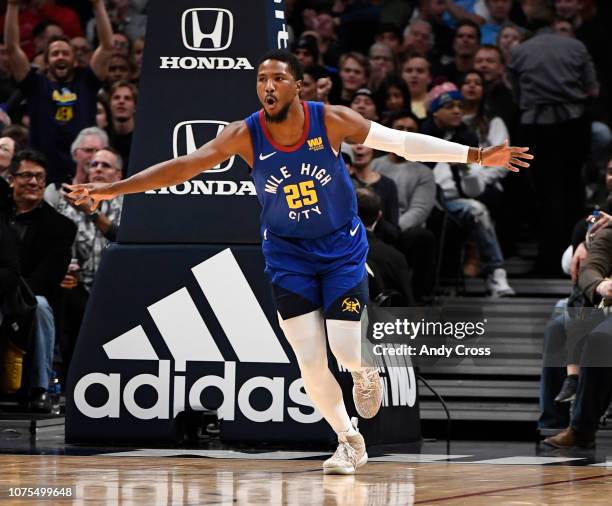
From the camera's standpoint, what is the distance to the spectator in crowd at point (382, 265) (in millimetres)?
9602

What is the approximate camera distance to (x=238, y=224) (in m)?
8.89

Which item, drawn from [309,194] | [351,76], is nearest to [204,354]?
[309,194]

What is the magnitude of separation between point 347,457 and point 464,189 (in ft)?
16.8

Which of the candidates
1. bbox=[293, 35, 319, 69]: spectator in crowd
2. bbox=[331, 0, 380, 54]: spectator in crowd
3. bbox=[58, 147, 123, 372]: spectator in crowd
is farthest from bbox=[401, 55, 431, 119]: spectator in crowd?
bbox=[58, 147, 123, 372]: spectator in crowd

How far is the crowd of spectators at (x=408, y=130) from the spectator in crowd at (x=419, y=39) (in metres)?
0.02

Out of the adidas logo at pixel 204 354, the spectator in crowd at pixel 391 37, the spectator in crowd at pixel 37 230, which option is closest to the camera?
the adidas logo at pixel 204 354

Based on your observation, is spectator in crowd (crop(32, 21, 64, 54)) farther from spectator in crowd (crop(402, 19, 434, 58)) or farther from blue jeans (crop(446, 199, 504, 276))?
blue jeans (crop(446, 199, 504, 276))

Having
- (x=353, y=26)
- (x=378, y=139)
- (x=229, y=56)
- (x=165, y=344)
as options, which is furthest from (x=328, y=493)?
(x=353, y=26)

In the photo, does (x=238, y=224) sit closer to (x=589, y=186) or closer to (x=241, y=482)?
(x=241, y=482)

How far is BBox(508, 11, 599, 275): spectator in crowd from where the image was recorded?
1220 centimetres

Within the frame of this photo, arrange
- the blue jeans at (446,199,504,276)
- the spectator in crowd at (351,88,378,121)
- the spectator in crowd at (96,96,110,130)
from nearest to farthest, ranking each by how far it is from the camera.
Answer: the blue jeans at (446,199,504,276) → the spectator in crowd at (351,88,378,121) → the spectator in crowd at (96,96,110,130)

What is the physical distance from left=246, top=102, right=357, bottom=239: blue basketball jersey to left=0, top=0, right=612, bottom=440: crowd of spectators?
236cm

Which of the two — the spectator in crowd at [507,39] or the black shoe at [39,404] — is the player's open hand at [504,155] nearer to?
the black shoe at [39,404]

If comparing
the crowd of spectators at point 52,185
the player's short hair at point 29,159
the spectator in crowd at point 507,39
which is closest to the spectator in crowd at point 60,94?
the crowd of spectators at point 52,185
